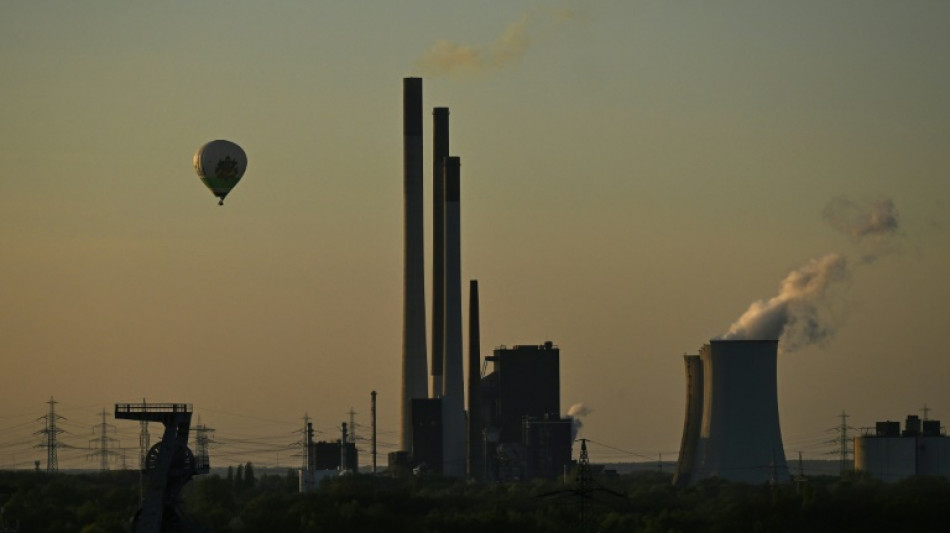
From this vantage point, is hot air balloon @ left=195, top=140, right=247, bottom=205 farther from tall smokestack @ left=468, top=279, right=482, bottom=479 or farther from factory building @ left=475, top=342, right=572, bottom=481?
factory building @ left=475, top=342, right=572, bottom=481

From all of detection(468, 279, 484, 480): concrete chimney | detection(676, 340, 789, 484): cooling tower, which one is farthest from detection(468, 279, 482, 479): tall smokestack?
detection(676, 340, 789, 484): cooling tower

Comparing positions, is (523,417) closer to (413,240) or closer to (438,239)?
(438,239)

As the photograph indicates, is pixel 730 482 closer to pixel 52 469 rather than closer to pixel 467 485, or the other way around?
pixel 467 485

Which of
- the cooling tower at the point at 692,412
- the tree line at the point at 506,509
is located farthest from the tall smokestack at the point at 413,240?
the cooling tower at the point at 692,412

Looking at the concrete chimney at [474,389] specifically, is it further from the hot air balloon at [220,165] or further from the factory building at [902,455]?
the hot air balloon at [220,165]

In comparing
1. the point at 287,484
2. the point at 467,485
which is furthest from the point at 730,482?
the point at 287,484
